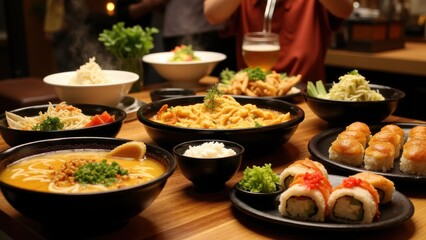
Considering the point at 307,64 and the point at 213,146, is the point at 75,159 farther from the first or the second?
the point at 307,64

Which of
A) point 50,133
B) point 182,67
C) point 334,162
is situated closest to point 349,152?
point 334,162

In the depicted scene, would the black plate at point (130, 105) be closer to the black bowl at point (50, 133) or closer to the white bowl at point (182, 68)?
the white bowl at point (182, 68)

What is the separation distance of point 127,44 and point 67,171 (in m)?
1.67

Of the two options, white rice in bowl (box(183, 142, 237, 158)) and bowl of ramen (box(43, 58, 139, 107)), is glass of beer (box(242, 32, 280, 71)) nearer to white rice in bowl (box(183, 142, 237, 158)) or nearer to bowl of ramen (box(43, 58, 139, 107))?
bowl of ramen (box(43, 58, 139, 107))

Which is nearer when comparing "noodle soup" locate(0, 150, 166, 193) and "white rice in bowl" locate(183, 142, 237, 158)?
"noodle soup" locate(0, 150, 166, 193)

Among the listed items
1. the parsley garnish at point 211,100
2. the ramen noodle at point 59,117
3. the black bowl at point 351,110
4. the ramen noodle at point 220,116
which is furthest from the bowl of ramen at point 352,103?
the ramen noodle at point 59,117

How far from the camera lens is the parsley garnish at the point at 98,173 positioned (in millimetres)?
1209

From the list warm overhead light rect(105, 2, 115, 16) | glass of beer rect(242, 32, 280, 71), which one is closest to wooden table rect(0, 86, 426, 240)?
glass of beer rect(242, 32, 280, 71)

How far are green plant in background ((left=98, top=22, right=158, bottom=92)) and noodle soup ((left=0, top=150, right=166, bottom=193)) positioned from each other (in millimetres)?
1433

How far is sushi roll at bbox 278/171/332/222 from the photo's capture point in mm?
1228

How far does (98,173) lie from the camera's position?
1.22 metres

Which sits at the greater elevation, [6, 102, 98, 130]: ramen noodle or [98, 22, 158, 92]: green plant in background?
[98, 22, 158, 92]: green plant in background

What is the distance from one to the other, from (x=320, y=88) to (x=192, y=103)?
0.58 meters

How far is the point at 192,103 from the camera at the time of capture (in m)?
2.11
